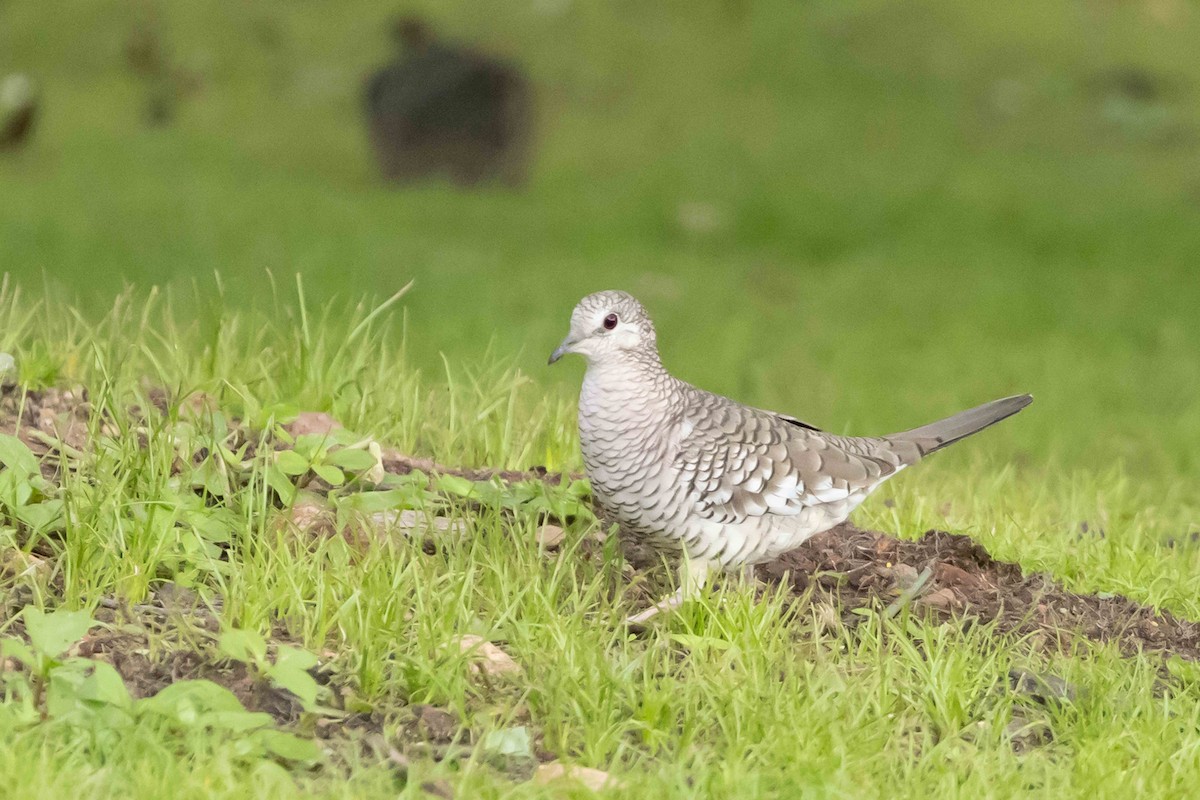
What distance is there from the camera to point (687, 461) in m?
3.96

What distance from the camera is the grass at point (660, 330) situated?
3533mm

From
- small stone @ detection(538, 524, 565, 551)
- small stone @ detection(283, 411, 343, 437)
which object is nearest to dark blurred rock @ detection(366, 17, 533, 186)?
small stone @ detection(283, 411, 343, 437)

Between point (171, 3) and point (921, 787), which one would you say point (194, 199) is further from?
point (921, 787)

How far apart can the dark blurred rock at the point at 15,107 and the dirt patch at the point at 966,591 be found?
990 centimetres

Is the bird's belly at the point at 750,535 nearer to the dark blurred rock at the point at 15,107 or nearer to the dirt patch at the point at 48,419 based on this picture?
the dirt patch at the point at 48,419

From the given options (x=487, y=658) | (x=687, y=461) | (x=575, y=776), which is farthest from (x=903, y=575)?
(x=575, y=776)

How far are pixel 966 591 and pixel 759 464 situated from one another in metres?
0.83

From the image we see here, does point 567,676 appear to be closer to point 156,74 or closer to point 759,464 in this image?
point 759,464

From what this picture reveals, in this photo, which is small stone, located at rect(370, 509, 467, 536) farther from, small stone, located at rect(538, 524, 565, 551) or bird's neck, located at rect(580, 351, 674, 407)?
bird's neck, located at rect(580, 351, 674, 407)

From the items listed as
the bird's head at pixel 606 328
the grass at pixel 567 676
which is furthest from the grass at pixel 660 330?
the bird's head at pixel 606 328

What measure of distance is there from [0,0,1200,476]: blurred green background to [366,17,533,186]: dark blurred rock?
423mm

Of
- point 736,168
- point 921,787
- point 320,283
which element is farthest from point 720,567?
point 736,168

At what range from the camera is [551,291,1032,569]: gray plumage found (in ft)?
12.8

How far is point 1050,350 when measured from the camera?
9.42 metres
